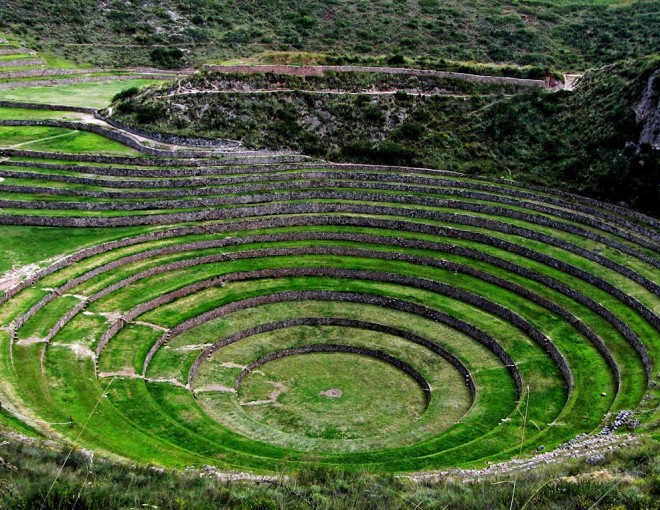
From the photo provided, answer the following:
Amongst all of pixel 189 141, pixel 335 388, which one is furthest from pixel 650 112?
pixel 189 141

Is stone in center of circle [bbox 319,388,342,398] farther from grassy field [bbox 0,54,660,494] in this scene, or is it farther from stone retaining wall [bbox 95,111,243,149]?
stone retaining wall [bbox 95,111,243,149]

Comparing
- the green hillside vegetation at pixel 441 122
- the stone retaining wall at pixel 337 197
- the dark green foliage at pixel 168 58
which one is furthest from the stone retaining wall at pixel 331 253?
the dark green foliage at pixel 168 58

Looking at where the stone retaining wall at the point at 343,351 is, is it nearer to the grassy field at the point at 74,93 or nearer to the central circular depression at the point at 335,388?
the central circular depression at the point at 335,388

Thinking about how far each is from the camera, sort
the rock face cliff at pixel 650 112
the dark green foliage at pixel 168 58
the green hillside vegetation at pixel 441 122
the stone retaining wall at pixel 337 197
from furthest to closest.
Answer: the dark green foliage at pixel 168 58 → the green hillside vegetation at pixel 441 122 → the rock face cliff at pixel 650 112 → the stone retaining wall at pixel 337 197

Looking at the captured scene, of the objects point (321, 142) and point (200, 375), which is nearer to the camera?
point (200, 375)

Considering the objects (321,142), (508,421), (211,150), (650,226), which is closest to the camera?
(508,421)

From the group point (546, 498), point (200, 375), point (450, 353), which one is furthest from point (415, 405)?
point (546, 498)

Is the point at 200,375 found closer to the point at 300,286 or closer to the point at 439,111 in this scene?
the point at 300,286
